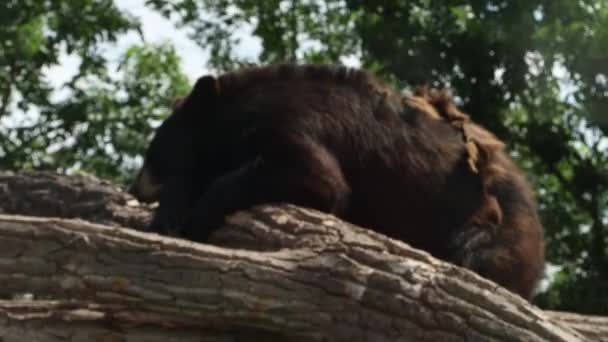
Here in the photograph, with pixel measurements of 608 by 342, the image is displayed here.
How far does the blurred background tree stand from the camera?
11.6 meters

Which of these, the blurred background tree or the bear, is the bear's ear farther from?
the blurred background tree

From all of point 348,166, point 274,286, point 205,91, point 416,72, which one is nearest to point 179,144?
point 205,91

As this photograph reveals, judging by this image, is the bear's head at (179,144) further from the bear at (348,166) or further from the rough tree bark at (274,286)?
the rough tree bark at (274,286)

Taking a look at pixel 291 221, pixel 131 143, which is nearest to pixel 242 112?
pixel 291 221

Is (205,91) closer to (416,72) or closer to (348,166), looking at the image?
(348,166)

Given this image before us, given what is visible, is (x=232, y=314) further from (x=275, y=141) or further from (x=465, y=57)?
(x=465, y=57)

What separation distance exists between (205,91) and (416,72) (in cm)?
517

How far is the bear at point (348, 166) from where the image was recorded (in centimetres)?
656

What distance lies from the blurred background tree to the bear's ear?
4.51 m

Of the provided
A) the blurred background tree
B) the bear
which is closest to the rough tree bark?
the bear

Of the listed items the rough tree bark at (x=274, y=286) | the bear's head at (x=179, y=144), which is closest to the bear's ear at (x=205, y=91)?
the bear's head at (x=179, y=144)

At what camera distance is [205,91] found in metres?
7.18

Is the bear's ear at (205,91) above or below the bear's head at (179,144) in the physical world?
above

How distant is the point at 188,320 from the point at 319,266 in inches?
20.9
